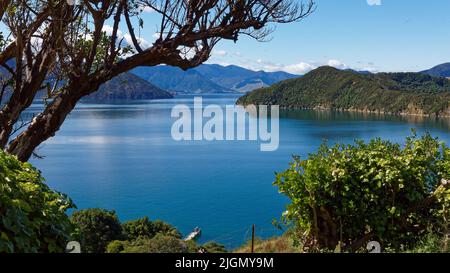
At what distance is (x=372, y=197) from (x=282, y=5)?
273 centimetres

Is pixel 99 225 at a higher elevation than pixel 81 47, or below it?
below

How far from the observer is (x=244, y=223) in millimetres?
Result: 35219

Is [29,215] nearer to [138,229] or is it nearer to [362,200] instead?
[362,200]

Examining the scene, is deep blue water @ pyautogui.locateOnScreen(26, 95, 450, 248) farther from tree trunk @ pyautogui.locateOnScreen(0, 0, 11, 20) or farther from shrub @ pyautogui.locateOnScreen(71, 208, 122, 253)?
tree trunk @ pyautogui.locateOnScreen(0, 0, 11, 20)

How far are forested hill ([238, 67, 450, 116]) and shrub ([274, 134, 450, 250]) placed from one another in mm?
133337

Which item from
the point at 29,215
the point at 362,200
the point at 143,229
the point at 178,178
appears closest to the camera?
the point at 29,215

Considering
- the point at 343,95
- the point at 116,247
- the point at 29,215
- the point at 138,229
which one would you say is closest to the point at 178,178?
the point at 138,229

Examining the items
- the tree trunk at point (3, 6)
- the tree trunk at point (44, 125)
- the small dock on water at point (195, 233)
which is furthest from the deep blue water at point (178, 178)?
the tree trunk at point (3, 6)

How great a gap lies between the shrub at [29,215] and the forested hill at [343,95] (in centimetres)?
13732

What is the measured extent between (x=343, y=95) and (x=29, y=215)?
165306mm

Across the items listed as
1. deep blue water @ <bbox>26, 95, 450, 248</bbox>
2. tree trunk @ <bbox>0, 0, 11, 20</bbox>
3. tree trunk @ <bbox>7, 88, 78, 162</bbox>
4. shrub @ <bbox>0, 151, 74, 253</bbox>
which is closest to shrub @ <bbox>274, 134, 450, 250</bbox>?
tree trunk @ <bbox>7, 88, 78, 162</bbox>

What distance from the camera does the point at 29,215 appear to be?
8.48 ft
